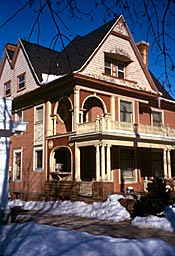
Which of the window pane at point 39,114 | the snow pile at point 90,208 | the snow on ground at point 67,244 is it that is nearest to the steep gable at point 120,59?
the window pane at point 39,114

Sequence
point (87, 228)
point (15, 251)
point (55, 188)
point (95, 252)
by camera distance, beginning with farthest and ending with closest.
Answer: point (55, 188) < point (87, 228) < point (15, 251) < point (95, 252)

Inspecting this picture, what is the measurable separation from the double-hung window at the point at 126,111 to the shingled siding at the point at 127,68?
1601mm

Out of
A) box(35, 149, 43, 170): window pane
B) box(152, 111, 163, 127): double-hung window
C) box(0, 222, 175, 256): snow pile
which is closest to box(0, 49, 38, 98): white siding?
box(35, 149, 43, 170): window pane

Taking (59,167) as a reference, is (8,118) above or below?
above

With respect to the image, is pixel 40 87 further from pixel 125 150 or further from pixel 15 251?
pixel 15 251

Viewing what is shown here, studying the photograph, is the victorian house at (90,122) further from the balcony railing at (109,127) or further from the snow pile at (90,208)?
the snow pile at (90,208)

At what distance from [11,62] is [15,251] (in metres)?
20.2

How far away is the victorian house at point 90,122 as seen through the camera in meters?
17.8

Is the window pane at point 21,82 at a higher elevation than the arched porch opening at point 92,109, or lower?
higher

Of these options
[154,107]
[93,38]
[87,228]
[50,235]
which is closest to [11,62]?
[93,38]

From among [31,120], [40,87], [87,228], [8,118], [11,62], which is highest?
[11,62]

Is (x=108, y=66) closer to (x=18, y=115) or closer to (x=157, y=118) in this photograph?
(x=157, y=118)

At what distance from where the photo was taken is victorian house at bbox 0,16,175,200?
17.8 m

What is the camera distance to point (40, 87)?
2025 cm
